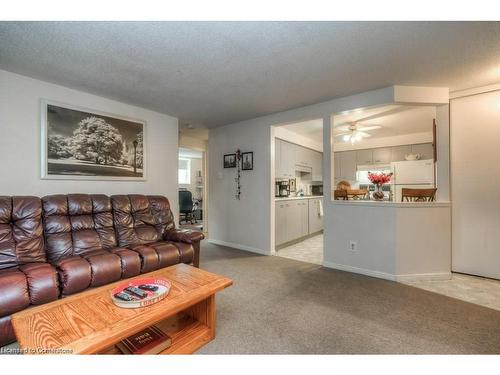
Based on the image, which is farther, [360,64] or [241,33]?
[360,64]

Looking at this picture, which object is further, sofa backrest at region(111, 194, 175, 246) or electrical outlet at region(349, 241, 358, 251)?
electrical outlet at region(349, 241, 358, 251)

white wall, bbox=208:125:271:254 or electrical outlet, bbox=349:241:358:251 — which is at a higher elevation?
white wall, bbox=208:125:271:254

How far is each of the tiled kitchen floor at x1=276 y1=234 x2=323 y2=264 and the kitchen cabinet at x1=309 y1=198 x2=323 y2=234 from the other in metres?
0.40

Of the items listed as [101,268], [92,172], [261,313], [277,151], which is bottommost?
[261,313]

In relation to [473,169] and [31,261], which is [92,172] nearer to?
[31,261]

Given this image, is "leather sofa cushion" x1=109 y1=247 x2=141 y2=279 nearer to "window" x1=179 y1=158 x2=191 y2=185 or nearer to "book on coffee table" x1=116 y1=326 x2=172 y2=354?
"book on coffee table" x1=116 y1=326 x2=172 y2=354

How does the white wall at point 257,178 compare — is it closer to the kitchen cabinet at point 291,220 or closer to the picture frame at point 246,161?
the picture frame at point 246,161

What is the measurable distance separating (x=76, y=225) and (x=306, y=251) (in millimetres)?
3336

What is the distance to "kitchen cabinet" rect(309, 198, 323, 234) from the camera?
516cm

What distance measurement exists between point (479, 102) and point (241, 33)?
9.97 ft

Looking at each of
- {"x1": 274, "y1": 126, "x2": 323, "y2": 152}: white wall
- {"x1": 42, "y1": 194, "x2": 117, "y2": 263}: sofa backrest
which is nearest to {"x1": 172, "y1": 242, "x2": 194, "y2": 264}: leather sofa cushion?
{"x1": 42, "y1": 194, "x2": 117, "y2": 263}: sofa backrest

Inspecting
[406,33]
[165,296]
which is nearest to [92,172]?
[165,296]

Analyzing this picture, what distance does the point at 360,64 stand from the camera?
226 cm
